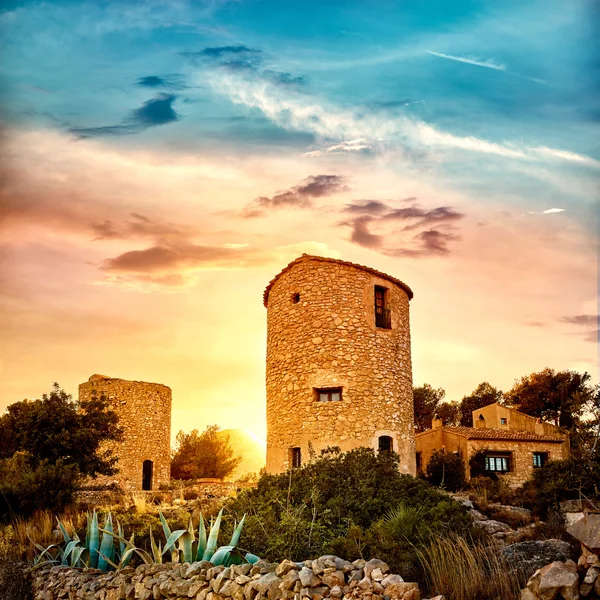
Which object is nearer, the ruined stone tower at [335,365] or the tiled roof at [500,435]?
the ruined stone tower at [335,365]

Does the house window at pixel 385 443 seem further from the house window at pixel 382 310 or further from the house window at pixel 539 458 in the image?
the house window at pixel 539 458

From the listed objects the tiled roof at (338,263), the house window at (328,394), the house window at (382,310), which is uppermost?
the tiled roof at (338,263)

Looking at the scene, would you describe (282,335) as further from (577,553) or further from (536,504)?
(577,553)

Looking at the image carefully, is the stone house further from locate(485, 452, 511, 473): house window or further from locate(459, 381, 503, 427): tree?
locate(459, 381, 503, 427): tree

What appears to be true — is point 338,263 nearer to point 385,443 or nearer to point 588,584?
point 385,443

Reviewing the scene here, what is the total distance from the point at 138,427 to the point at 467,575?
26.4 m

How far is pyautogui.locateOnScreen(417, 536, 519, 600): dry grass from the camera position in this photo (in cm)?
680

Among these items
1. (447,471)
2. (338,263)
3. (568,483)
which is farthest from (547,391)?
(568,483)

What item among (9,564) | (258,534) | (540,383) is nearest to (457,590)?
(258,534)

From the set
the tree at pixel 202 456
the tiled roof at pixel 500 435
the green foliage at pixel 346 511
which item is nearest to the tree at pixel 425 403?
the tiled roof at pixel 500 435

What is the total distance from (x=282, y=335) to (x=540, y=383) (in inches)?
1167

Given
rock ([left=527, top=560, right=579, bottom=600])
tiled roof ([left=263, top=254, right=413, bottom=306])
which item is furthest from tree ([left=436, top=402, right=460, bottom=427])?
rock ([left=527, top=560, right=579, bottom=600])

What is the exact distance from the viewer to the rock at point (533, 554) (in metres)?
7.35

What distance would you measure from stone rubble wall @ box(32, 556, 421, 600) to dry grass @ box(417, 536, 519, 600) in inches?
39.9
